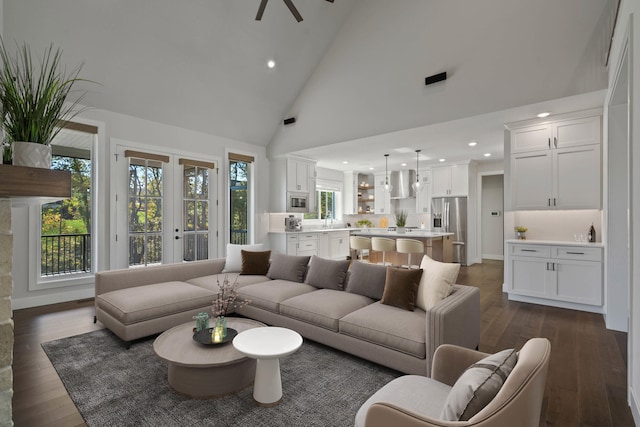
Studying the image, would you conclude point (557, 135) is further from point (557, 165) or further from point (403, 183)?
point (403, 183)

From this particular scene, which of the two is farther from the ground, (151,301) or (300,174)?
(300,174)

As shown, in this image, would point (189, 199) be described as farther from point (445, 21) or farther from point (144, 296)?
point (445, 21)

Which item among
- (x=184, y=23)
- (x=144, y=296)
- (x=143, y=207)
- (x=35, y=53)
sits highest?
(x=184, y=23)

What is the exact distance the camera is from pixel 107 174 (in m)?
4.85

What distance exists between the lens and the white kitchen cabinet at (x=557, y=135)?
13.9 ft

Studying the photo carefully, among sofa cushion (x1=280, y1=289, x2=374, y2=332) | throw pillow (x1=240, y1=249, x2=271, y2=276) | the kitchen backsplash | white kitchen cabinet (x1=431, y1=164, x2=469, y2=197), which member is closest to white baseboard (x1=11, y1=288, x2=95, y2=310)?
throw pillow (x1=240, y1=249, x2=271, y2=276)

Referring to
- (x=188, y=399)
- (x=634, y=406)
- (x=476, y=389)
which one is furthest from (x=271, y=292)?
(x=634, y=406)

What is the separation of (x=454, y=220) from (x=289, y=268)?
5.58m

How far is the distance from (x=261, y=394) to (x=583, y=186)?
4.82m

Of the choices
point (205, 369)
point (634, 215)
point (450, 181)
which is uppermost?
point (450, 181)

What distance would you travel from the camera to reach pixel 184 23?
14.3 ft

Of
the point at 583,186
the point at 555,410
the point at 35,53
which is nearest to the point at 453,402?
the point at 555,410

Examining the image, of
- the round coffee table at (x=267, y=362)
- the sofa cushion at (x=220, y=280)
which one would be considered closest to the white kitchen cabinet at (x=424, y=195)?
the sofa cushion at (x=220, y=280)

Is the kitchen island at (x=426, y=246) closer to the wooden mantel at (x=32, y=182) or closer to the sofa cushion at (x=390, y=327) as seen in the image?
the sofa cushion at (x=390, y=327)
